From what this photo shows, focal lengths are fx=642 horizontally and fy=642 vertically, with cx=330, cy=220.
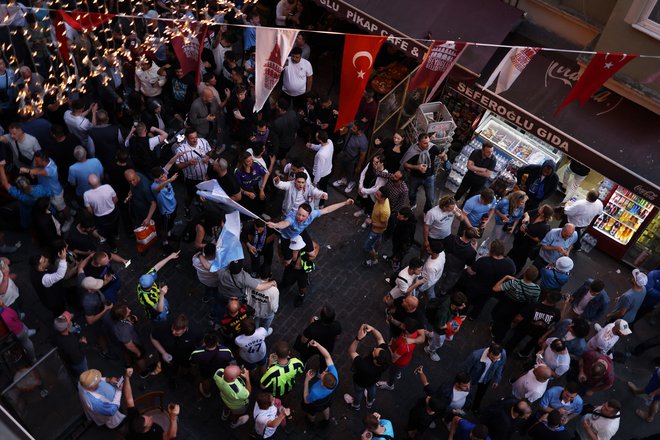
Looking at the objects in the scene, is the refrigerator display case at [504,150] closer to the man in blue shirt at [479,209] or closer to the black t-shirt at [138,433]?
the man in blue shirt at [479,209]

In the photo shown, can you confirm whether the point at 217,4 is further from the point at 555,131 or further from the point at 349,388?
the point at 349,388

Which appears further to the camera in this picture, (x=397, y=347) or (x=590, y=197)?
(x=590, y=197)

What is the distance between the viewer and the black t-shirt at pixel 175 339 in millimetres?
9344

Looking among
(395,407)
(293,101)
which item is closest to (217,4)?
(293,101)

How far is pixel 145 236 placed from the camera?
11750 mm

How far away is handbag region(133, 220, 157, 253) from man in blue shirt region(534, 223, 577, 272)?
23.4 feet

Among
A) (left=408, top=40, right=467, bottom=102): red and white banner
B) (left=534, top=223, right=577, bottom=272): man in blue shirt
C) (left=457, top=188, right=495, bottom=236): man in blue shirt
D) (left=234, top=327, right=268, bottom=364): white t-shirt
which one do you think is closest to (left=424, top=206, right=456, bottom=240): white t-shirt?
(left=457, top=188, right=495, bottom=236): man in blue shirt

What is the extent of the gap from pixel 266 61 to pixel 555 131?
5.58 m

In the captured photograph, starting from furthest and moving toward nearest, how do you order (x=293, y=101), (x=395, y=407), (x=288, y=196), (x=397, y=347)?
(x=293, y=101) → (x=288, y=196) → (x=395, y=407) → (x=397, y=347)

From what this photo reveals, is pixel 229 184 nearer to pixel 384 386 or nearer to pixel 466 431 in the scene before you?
pixel 384 386

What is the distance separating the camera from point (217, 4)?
1542cm

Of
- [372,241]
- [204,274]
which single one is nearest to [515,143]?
[372,241]

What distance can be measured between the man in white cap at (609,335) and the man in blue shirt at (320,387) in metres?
4.41

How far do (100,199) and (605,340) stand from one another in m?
8.66
